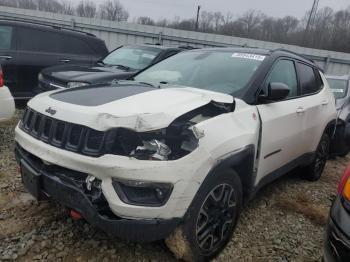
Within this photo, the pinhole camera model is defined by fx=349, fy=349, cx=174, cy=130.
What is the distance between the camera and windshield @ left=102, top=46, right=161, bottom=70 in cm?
714

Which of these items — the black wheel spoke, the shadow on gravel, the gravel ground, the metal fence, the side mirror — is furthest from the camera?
the metal fence

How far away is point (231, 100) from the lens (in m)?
2.74

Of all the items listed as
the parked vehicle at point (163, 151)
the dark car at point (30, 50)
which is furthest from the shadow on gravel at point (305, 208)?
the dark car at point (30, 50)

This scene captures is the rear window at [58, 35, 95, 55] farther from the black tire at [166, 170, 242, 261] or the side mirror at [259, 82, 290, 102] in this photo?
the black tire at [166, 170, 242, 261]

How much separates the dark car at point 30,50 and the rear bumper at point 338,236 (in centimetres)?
607

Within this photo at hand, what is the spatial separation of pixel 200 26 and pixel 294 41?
961 centimetres

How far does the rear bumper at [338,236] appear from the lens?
1968mm

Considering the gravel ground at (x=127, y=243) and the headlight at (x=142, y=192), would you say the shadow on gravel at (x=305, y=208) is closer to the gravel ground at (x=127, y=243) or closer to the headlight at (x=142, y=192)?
the gravel ground at (x=127, y=243)

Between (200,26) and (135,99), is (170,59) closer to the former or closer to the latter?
(135,99)

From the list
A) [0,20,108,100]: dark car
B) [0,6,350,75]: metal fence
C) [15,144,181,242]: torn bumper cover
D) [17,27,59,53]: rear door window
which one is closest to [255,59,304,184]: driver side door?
[15,144,181,242]: torn bumper cover

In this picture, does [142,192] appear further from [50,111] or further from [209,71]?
[209,71]

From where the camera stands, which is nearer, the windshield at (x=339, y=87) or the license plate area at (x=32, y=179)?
Answer: the license plate area at (x=32, y=179)

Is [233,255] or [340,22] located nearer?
[233,255]

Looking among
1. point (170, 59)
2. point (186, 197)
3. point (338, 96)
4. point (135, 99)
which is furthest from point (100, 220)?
point (338, 96)
